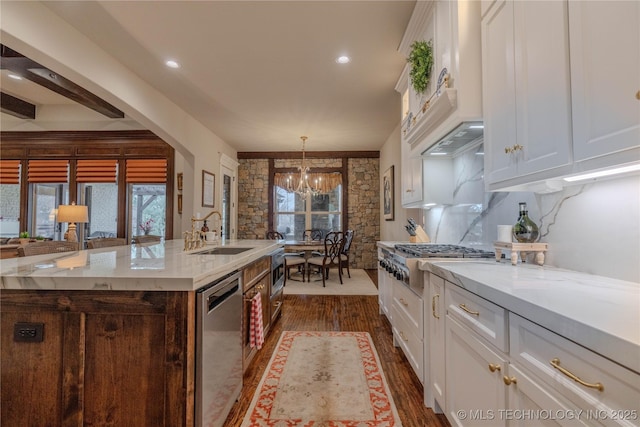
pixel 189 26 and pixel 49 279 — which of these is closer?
pixel 49 279

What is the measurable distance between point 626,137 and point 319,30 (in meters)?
2.49

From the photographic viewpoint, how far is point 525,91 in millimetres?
1327

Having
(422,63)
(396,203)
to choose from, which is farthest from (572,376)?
(396,203)

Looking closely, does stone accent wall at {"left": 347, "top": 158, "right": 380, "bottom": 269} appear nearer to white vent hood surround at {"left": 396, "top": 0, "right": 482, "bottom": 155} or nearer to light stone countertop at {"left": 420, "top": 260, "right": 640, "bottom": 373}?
white vent hood surround at {"left": 396, "top": 0, "right": 482, "bottom": 155}

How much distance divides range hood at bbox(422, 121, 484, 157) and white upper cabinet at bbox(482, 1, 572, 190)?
274mm

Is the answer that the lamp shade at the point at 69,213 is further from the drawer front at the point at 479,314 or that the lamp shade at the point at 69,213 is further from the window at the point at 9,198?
the drawer front at the point at 479,314

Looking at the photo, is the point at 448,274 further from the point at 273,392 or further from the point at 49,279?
the point at 49,279

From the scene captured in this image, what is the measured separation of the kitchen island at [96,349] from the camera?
4.12 feet

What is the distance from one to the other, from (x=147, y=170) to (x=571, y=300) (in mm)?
6306

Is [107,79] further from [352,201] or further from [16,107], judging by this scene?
[352,201]

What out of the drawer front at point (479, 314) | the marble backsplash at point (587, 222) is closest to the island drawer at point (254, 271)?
the drawer front at point (479, 314)

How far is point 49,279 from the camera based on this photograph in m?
1.26

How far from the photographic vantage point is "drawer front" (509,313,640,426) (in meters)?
0.60

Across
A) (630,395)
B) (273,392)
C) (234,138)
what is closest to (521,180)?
(630,395)
